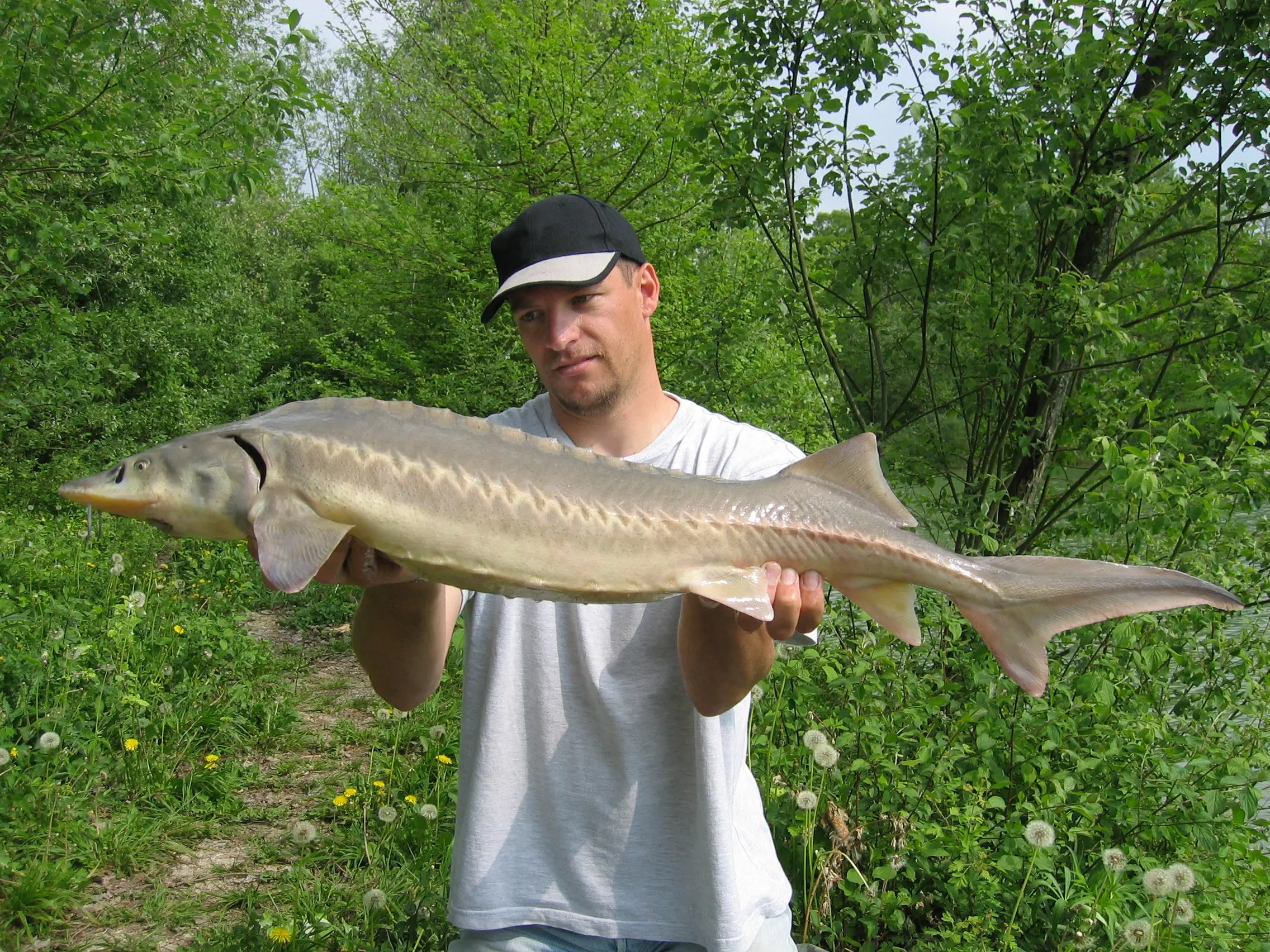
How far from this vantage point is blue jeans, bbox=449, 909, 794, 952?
6.65 ft

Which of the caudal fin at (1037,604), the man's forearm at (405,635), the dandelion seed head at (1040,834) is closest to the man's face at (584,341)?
the man's forearm at (405,635)

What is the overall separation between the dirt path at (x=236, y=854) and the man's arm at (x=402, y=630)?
1952mm

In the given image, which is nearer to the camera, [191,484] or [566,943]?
[191,484]

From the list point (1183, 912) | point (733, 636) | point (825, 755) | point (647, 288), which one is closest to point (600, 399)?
point (647, 288)

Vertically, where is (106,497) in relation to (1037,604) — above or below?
above

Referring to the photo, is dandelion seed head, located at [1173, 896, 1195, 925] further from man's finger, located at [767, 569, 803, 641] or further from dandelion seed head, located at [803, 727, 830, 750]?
man's finger, located at [767, 569, 803, 641]

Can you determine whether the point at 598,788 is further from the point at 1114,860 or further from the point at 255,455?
the point at 1114,860

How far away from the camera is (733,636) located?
6.34 feet

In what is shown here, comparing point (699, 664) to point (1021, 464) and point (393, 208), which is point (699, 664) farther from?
point (393, 208)

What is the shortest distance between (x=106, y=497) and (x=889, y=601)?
1487mm

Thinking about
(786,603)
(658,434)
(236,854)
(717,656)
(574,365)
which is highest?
(574,365)

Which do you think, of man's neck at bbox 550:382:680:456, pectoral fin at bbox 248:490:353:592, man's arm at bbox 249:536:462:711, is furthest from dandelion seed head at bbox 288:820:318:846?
pectoral fin at bbox 248:490:353:592

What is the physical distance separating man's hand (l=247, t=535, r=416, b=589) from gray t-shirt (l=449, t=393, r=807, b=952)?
14.4 inches

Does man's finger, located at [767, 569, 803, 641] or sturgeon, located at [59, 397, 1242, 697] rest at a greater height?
sturgeon, located at [59, 397, 1242, 697]
